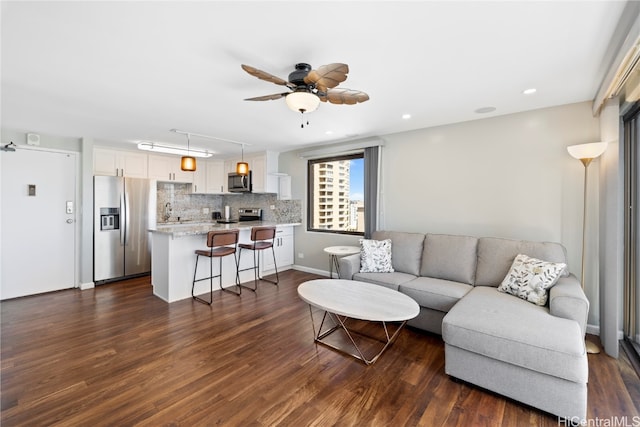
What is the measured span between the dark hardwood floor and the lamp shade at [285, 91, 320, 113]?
2.08 metres

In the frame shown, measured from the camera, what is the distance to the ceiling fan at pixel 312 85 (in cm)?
173

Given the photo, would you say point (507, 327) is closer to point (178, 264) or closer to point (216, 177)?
point (178, 264)

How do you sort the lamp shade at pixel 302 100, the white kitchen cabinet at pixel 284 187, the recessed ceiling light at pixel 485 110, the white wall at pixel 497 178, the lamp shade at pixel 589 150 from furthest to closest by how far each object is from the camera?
the white kitchen cabinet at pixel 284 187 < the recessed ceiling light at pixel 485 110 < the white wall at pixel 497 178 < the lamp shade at pixel 589 150 < the lamp shade at pixel 302 100

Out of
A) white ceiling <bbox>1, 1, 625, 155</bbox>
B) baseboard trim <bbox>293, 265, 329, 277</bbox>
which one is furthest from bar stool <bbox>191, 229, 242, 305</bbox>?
white ceiling <bbox>1, 1, 625, 155</bbox>

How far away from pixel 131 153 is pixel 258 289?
3.51 meters

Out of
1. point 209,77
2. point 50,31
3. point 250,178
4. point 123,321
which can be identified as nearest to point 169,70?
point 209,77

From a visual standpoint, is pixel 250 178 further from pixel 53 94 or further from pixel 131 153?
pixel 53 94

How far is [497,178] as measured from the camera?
10.8 ft

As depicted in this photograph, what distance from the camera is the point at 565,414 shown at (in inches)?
66.6

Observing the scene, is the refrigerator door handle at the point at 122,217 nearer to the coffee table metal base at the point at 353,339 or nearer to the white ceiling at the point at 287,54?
the white ceiling at the point at 287,54

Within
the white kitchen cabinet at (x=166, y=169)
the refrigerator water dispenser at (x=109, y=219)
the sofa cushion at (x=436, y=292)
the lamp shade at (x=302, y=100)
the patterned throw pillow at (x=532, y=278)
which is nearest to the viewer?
the lamp shade at (x=302, y=100)

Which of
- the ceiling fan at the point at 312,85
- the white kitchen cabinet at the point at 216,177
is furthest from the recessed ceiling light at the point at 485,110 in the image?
the white kitchen cabinet at the point at 216,177

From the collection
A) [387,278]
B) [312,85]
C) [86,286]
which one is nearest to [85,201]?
[86,286]

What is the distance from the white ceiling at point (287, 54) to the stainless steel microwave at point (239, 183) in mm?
2453
